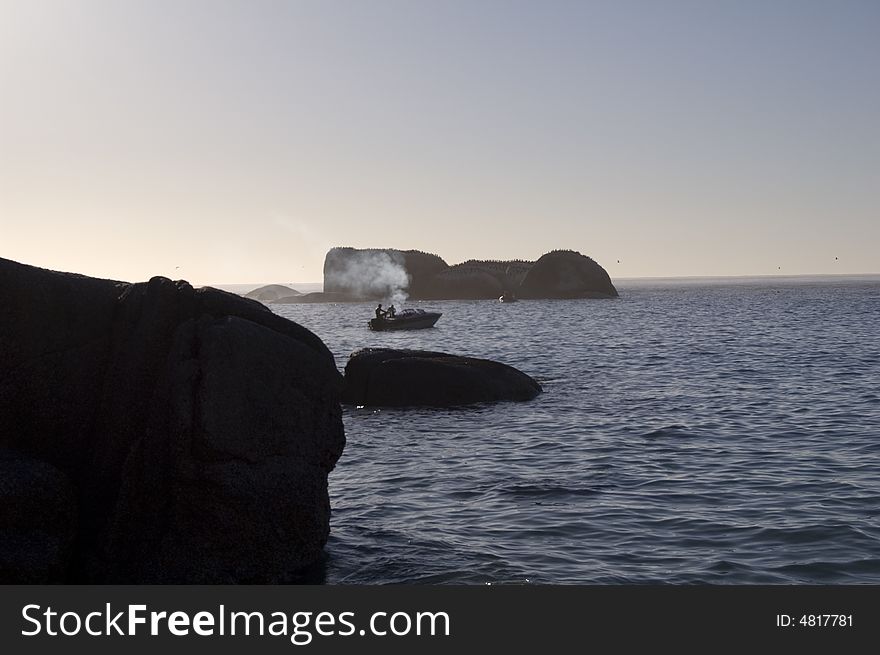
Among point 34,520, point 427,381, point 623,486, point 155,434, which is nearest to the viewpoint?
point 34,520

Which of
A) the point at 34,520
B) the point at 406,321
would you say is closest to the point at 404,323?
the point at 406,321

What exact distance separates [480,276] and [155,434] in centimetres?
15932

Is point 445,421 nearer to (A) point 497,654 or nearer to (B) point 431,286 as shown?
(A) point 497,654

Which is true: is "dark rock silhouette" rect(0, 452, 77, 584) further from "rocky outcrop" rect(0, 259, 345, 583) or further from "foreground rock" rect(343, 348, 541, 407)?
"foreground rock" rect(343, 348, 541, 407)

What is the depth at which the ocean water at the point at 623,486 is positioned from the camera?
11008 mm

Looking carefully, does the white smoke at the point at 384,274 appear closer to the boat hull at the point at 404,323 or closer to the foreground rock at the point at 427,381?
the boat hull at the point at 404,323

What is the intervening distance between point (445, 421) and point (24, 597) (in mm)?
14631

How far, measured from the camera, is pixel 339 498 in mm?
14977

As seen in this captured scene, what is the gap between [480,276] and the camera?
169 m

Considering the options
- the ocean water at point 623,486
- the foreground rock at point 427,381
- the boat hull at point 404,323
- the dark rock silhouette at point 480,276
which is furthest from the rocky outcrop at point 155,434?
the dark rock silhouette at point 480,276

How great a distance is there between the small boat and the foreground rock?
35272mm

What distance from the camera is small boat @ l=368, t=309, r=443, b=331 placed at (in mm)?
62281

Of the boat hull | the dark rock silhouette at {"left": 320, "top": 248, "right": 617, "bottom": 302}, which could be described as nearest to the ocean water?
the boat hull

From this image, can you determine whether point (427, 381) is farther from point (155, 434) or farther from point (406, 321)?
point (406, 321)
